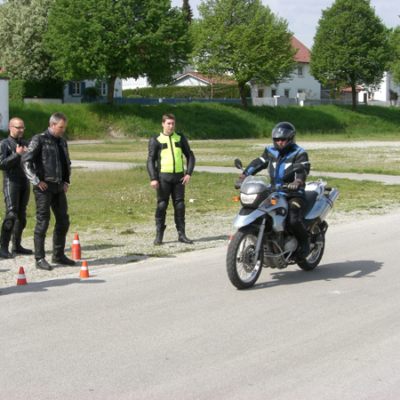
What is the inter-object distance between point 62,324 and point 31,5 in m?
56.3

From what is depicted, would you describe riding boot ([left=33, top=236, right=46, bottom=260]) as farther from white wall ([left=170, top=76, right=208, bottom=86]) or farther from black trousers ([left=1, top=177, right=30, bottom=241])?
white wall ([left=170, top=76, right=208, bottom=86])

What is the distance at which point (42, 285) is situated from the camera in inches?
272

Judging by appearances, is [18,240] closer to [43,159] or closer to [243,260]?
[43,159]

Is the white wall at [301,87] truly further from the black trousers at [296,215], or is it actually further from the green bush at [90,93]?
the black trousers at [296,215]

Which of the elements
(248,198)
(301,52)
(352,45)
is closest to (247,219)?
(248,198)

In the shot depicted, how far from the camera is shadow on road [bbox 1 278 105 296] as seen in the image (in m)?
6.66

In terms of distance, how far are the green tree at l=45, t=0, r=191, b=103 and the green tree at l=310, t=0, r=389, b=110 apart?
2130 cm

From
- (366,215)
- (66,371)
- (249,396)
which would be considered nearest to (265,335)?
(249,396)

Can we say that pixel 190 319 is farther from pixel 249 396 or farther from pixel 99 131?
pixel 99 131

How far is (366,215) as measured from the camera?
40.0ft

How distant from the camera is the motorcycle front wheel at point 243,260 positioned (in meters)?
6.32

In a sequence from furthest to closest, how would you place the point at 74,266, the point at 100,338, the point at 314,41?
the point at 314,41, the point at 74,266, the point at 100,338

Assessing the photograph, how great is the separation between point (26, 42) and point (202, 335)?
55.6 meters

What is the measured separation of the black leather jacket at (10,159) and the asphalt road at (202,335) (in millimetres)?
2029
